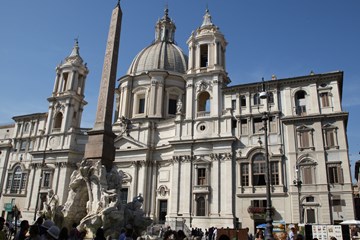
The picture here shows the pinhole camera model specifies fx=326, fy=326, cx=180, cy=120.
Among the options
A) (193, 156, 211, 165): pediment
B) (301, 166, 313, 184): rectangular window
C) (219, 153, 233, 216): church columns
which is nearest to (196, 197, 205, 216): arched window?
(219, 153, 233, 216): church columns

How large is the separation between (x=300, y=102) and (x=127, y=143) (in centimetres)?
1996

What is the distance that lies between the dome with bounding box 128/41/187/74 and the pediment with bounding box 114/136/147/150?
439 inches

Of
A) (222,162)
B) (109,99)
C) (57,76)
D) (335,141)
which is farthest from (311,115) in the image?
(57,76)

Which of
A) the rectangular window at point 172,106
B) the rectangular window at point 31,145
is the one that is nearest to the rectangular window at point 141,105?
the rectangular window at point 172,106

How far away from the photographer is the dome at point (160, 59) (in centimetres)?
4550

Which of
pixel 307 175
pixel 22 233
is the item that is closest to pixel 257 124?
pixel 307 175

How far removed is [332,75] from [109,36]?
20.5 metres

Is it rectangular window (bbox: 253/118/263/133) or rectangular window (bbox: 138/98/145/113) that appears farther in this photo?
rectangular window (bbox: 138/98/145/113)

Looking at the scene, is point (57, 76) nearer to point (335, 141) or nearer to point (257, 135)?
point (257, 135)

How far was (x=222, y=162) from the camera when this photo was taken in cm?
3203

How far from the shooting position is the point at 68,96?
144 ft

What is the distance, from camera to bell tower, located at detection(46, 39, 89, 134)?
43.9 m

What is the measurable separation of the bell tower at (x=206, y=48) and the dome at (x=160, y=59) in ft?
24.2

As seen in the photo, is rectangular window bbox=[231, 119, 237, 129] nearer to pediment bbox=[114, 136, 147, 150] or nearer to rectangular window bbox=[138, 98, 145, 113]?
pediment bbox=[114, 136, 147, 150]
